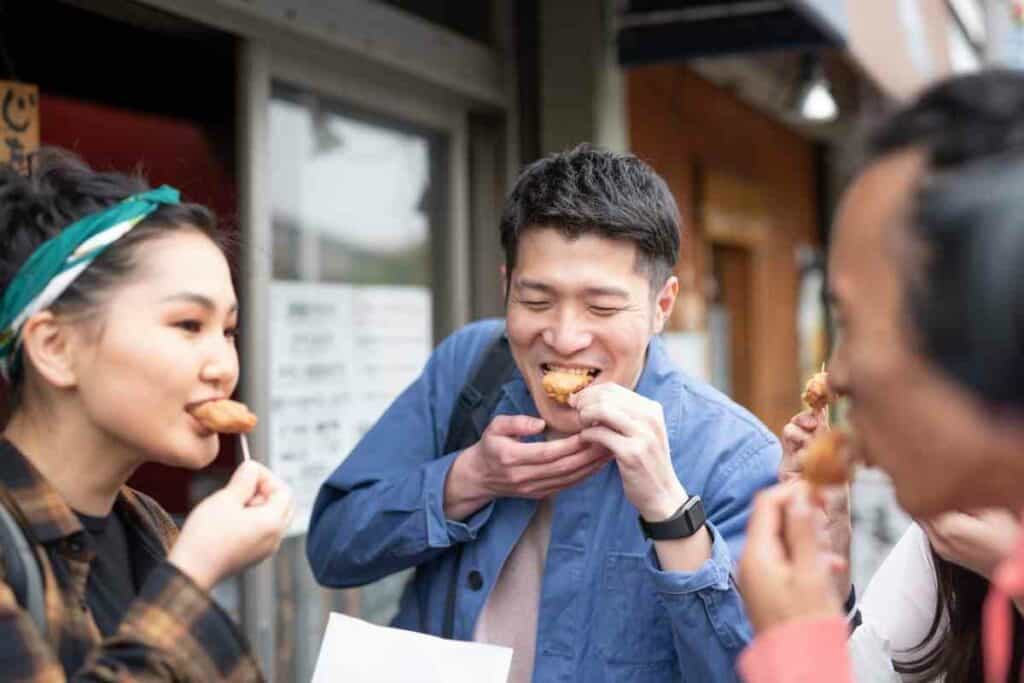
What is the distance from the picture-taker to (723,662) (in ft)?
6.98

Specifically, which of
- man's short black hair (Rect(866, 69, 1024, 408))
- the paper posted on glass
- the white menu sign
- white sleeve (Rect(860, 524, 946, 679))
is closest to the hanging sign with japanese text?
the white menu sign

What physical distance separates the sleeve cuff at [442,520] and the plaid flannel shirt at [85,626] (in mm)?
802

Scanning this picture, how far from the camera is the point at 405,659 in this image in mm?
2141

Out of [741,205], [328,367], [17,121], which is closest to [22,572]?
[17,121]

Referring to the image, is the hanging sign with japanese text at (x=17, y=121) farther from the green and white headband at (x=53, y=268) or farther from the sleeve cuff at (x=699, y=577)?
the sleeve cuff at (x=699, y=577)

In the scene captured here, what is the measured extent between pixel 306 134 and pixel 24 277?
8.11ft

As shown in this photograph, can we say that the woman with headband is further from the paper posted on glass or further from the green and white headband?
the paper posted on glass

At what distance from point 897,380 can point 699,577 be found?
2.93 ft

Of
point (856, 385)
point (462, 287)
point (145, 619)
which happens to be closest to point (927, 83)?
point (856, 385)

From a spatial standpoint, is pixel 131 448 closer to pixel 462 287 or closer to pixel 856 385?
pixel 856 385

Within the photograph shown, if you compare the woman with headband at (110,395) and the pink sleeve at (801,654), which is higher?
the woman with headband at (110,395)

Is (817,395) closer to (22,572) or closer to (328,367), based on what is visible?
(22,572)

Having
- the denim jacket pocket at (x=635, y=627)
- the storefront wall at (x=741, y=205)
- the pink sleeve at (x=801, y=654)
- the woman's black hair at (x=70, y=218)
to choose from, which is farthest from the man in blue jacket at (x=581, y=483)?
the storefront wall at (x=741, y=205)

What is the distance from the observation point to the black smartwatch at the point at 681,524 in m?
2.10
